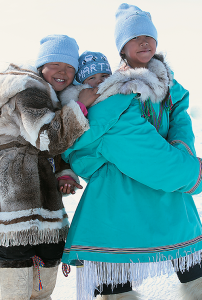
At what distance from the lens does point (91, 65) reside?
67.6 inches

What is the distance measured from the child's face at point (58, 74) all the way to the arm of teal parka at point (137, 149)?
1.20 ft

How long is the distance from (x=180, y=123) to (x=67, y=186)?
730 mm

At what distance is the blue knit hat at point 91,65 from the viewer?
1.71 m

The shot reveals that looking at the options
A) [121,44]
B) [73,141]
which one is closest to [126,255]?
[73,141]

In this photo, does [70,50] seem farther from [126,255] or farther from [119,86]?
[126,255]

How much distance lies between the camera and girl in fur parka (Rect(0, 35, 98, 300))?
1.36m

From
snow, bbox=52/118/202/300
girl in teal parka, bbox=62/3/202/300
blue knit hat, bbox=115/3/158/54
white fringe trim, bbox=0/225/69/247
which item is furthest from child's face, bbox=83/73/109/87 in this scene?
snow, bbox=52/118/202/300

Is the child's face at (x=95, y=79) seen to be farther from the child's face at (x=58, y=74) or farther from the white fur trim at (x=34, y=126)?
the white fur trim at (x=34, y=126)

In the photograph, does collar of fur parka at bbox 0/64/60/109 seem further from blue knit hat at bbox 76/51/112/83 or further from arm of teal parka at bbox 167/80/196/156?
arm of teal parka at bbox 167/80/196/156

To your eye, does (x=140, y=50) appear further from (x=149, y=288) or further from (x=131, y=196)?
(x=149, y=288)

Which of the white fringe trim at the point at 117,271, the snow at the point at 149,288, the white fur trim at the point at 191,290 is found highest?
the white fringe trim at the point at 117,271

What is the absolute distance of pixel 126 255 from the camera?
1.34 metres

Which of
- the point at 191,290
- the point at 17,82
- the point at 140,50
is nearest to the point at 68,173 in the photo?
the point at 17,82

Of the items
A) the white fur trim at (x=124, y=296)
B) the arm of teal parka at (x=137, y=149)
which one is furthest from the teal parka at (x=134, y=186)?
the white fur trim at (x=124, y=296)
